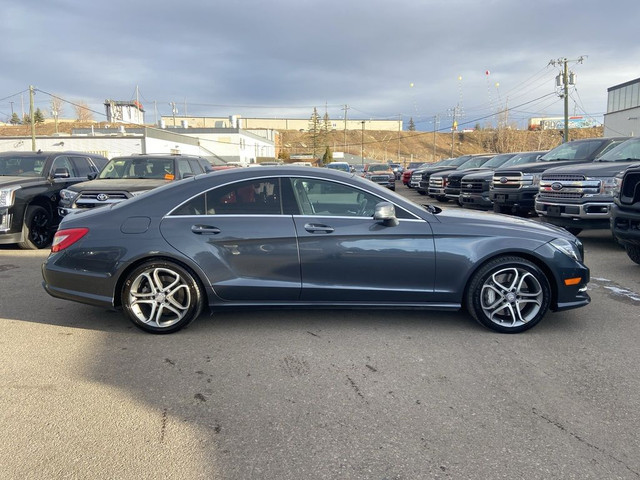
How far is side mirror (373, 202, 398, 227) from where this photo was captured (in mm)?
4230

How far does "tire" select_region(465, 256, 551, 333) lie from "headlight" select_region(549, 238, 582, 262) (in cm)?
29

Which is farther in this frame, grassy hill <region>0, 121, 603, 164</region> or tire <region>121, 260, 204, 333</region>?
grassy hill <region>0, 121, 603, 164</region>

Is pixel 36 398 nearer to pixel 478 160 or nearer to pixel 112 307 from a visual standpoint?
pixel 112 307

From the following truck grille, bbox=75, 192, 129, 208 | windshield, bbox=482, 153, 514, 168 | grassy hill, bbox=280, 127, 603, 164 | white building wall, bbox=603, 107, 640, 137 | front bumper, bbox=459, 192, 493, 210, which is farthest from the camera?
grassy hill, bbox=280, 127, 603, 164

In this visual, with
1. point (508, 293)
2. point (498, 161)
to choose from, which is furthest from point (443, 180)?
point (508, 293)

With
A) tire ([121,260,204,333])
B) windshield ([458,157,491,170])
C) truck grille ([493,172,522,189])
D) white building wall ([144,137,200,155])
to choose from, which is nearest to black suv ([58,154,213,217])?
tire ([121,260,204,333])

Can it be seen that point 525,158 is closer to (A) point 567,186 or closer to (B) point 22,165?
(A) point 567,186

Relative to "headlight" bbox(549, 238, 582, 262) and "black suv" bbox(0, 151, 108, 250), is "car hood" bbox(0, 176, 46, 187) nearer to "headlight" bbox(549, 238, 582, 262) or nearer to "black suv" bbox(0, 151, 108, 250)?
"black suv" bbox(0, 151, 108, 250)

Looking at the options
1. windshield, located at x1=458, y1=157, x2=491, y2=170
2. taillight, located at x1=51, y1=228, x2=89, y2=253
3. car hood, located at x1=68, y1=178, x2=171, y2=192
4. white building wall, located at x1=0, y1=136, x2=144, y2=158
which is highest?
white building wall, located at x1=0, y1=136, x2=144, y2=158

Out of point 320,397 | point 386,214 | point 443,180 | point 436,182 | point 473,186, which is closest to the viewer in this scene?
point 320,397

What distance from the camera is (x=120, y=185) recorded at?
333 inches

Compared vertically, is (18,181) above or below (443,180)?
below

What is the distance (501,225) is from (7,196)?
7843 mm

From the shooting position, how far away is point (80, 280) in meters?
4.35
